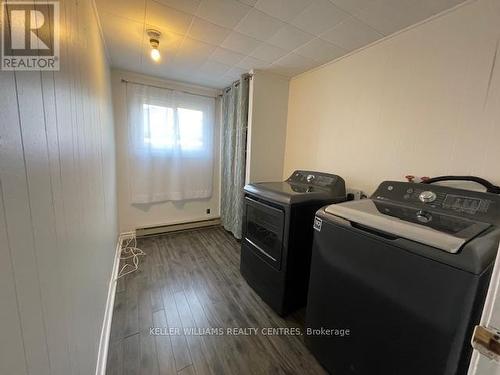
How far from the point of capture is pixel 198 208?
11.2 feet

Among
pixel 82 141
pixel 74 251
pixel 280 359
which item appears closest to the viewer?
pixel 74 251

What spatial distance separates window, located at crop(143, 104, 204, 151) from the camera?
2832 mm

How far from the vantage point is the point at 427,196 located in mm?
1228

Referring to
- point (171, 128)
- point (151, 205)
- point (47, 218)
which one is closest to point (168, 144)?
point (171, 128)

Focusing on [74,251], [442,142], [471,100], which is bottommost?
[74,251]

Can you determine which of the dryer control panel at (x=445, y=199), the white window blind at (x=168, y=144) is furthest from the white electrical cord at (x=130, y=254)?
the dryer control panel at (x=445, y=199)

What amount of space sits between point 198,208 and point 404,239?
2.93 metres

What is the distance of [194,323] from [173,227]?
188 centimetres

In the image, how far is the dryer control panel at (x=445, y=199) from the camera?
3.36 ft

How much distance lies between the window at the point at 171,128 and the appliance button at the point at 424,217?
110 inches

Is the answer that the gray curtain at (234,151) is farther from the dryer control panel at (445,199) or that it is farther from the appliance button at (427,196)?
the appliance button at (427,196)

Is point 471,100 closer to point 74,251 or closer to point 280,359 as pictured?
point 280,359

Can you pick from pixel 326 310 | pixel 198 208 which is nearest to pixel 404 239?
pixel 326 310

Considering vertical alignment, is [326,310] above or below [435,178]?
below
